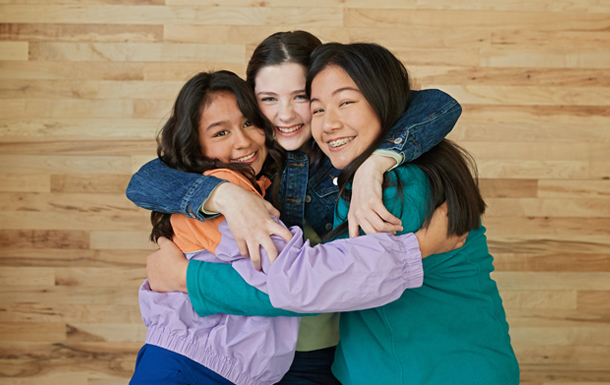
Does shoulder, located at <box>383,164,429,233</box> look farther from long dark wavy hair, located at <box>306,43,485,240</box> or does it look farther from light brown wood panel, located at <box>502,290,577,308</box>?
light brown wood panel, located at <box>502,290,577,308</box>

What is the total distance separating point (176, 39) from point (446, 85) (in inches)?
47.9

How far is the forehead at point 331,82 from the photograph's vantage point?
3.73 feet

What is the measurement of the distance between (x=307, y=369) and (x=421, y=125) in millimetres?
775

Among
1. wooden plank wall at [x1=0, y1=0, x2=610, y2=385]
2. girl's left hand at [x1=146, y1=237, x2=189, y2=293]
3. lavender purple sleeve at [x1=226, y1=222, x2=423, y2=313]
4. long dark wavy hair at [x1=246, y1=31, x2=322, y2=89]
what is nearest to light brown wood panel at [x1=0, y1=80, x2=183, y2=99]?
wooden plank wall at [x1=0, y1=0, x2=610, y2=385]

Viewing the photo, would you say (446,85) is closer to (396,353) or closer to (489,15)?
(489,15)

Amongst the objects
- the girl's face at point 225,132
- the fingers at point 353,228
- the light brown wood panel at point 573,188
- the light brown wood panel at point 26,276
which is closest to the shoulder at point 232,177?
the girl's face at point 225,132

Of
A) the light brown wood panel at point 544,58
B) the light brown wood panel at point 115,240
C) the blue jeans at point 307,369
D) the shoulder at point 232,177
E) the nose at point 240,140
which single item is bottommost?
the blue jeans at point 307,369

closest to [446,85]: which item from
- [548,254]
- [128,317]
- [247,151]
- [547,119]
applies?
[547,119]

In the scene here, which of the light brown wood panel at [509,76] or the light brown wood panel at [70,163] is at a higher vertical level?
the light brown wood panel at [509,76]

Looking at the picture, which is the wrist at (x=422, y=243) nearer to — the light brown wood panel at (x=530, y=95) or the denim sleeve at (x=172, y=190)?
the denim sleeve at (x=172, y=190)

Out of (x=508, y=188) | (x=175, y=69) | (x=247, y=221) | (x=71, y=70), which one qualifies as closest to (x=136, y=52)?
(x=175, y=69)

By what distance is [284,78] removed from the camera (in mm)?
1312

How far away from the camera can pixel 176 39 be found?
2.01 m

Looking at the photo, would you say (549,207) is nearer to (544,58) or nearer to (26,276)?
(544,58)
